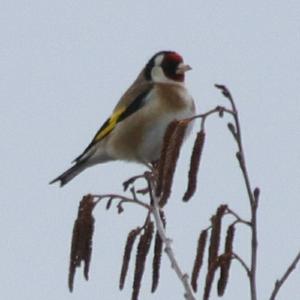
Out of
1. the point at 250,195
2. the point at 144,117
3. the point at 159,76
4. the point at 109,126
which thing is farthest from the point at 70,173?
the point at 250,195

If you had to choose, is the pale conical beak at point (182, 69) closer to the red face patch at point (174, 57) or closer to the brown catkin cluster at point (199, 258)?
the red face patch at point (174, 57)

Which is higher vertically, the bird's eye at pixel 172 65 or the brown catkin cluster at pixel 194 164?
the bird's eye at pixel 172 65

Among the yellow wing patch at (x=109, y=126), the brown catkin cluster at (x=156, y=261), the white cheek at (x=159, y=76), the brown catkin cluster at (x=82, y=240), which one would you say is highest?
the white cheek at (x=159, y=76)

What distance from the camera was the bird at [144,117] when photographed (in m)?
6.27

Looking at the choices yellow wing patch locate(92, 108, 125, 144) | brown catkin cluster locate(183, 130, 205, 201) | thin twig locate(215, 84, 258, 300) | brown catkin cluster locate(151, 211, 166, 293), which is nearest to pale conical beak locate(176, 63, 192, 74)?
yellow wing patch locate(92, 108, 125, 144)

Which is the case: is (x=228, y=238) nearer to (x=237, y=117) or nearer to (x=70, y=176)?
(x=237, y=117)

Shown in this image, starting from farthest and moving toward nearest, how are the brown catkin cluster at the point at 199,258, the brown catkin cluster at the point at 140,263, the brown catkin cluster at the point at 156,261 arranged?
the brown catkin cluster at the point at 156,261 → the brown catkin cluster at the point at 140,263 → the brown catkin cluster at the point at 199,258

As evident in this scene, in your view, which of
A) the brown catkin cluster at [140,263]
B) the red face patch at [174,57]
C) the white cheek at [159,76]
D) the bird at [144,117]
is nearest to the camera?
the brown catkin cluster at [140,263]

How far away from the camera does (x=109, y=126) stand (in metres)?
6.67

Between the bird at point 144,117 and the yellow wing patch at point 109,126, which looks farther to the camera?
the yellow wing patch at point 109,126

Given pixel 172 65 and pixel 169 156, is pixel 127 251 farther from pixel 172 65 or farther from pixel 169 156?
pixel 172 65

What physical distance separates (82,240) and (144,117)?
303 cm

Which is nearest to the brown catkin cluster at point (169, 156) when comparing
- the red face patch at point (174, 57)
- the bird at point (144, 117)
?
the bird at point (144, 117)

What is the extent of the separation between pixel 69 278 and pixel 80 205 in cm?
28
